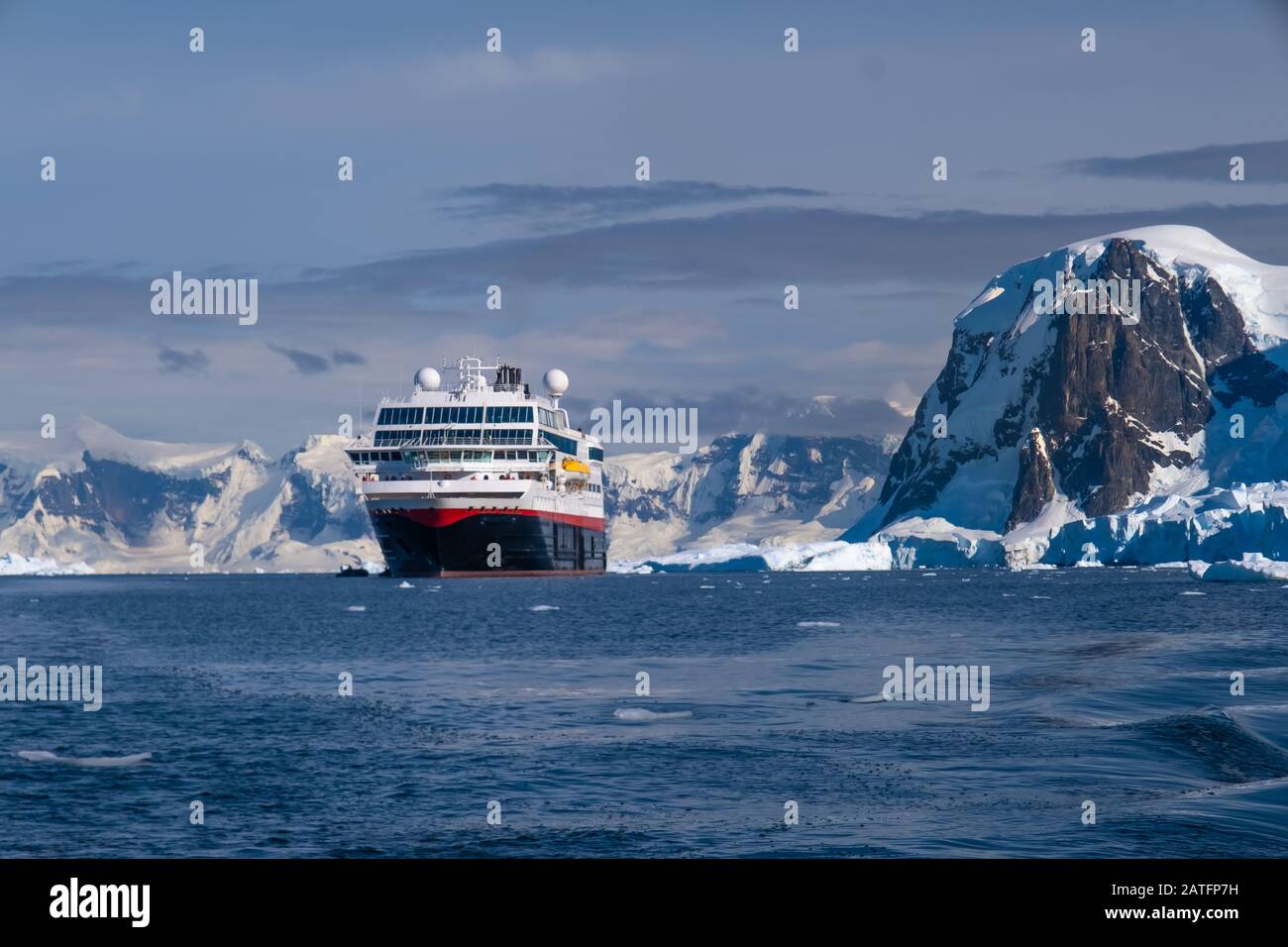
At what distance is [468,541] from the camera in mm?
134750

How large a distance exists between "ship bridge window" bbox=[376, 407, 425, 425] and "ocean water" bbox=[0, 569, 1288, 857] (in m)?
81.2

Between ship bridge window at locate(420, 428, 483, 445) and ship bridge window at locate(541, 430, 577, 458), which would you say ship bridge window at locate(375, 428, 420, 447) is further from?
ship bridge window at locate(541, 430, 577, 458)

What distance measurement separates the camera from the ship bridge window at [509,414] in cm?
14538

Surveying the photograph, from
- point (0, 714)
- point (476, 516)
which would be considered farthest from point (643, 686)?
point (476, 516)

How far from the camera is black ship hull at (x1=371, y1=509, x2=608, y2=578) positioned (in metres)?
133

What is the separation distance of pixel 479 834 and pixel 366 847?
186 cm

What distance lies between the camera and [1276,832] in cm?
2197

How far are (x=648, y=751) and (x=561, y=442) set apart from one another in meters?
128

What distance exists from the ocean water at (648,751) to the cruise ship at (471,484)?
6761 centimetres

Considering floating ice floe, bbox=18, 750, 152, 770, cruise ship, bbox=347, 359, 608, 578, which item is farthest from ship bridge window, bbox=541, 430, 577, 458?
floating ice floe, bbox=18, 750, 152, 770

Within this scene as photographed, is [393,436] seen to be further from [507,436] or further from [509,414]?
[507,436]

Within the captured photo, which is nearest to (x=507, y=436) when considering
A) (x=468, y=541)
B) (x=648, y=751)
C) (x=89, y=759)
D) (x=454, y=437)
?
(x=454, y=437)

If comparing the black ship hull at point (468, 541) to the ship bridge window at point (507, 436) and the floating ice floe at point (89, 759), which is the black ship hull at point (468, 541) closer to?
the ship bridge window at point (507, 436)

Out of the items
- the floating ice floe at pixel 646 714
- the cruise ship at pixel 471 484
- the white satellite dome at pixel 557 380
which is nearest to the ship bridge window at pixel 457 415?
the cruise ship at pixel 471 484
